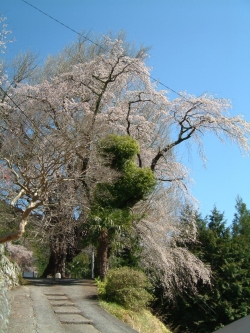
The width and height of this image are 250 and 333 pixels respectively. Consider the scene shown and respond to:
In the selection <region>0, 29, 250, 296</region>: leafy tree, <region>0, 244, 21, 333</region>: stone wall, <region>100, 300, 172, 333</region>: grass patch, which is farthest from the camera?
<region>0, 29, 250, 296</region>: leafy tree

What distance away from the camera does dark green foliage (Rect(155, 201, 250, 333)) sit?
14672 millimetres

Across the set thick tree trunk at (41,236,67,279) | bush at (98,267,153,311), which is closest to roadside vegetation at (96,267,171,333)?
bush at (98,267,153,311)

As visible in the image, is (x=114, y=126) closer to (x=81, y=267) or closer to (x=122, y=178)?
(x=122, y=178)

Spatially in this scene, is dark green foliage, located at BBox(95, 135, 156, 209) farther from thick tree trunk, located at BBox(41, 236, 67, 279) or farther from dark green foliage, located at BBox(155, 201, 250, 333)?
thick tree trunk, located at BBox(41, 236, 67, 279)

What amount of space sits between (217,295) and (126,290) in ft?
18.7

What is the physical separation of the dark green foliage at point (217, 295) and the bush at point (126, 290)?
478cm

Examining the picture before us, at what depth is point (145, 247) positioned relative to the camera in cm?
1368

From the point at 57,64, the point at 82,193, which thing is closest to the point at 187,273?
the point at 82,193

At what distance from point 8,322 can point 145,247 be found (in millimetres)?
6946

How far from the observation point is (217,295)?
14703 millimetres

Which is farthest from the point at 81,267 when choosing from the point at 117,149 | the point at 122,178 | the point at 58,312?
the point at 58,312

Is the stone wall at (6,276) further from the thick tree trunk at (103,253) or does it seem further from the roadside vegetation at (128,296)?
the thick tree trunk at (103,253)

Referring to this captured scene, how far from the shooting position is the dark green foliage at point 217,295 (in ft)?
48.1

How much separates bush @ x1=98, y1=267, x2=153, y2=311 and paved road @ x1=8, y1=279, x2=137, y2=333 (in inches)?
19.6
